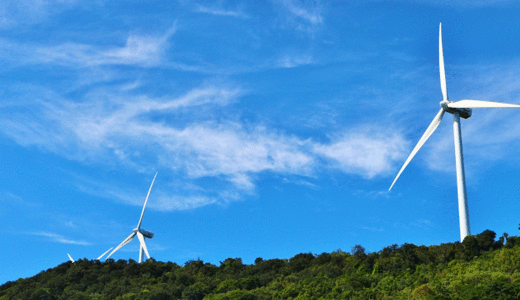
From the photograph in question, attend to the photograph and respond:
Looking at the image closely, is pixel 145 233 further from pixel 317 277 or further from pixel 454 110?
pixel 454 110

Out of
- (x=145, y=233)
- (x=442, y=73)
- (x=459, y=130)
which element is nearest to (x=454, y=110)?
(x=459, y=130)

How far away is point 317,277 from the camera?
294ft

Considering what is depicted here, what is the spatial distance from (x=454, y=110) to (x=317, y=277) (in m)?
34.9

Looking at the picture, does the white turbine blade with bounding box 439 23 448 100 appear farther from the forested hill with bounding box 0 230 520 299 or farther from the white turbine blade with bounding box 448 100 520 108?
the forested hill with bounding box 0 230 520 299

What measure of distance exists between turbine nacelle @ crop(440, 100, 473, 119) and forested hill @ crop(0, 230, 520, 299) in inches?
732

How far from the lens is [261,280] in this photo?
100 metres

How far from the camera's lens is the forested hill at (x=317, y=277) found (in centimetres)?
6869

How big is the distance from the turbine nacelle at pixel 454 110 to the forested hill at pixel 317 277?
1860 cm

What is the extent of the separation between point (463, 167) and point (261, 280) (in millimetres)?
44553

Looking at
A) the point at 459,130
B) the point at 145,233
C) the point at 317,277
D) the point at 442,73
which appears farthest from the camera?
the point at 145,233

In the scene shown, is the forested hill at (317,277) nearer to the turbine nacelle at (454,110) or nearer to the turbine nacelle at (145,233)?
the turbine nacelle at (145,233)

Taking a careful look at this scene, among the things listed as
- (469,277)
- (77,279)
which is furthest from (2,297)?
(469,277)

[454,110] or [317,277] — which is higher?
[454,110]

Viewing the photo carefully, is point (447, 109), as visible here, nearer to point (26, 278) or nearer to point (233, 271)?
point (233, 271)
